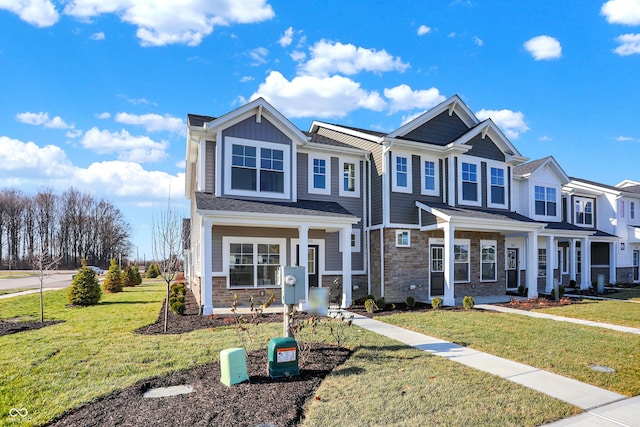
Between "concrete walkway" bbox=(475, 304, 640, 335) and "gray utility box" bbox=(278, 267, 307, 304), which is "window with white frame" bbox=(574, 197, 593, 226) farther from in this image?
"gray utility box" bbox=(278, 267, 307, 304)

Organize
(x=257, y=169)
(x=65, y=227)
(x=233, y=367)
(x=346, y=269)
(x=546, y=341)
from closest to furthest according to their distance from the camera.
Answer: (x=233, y=367), (x=546, y=341), (x=346, y=269), (x=257, y=169), (x=65, y=227)

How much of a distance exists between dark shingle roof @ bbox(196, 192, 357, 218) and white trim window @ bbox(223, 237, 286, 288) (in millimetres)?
1512

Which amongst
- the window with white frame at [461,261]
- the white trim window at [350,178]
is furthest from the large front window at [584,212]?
the white trim window at [350,178]

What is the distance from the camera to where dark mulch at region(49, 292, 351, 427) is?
4309 millimetres

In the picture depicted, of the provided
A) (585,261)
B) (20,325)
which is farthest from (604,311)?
(20,325)

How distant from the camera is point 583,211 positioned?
2325 cm

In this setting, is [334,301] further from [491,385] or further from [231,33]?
[231,33]

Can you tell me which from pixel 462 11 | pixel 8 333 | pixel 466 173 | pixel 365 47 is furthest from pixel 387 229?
pixel 8 333

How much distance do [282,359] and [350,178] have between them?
10.6 m

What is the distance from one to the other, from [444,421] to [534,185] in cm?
1819

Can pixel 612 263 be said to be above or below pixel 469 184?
below

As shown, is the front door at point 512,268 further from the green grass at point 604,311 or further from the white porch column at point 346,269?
the white porch column at point 346,269

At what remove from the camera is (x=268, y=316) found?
11258 millimetres

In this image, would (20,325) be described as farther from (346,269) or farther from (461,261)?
(461,261)
